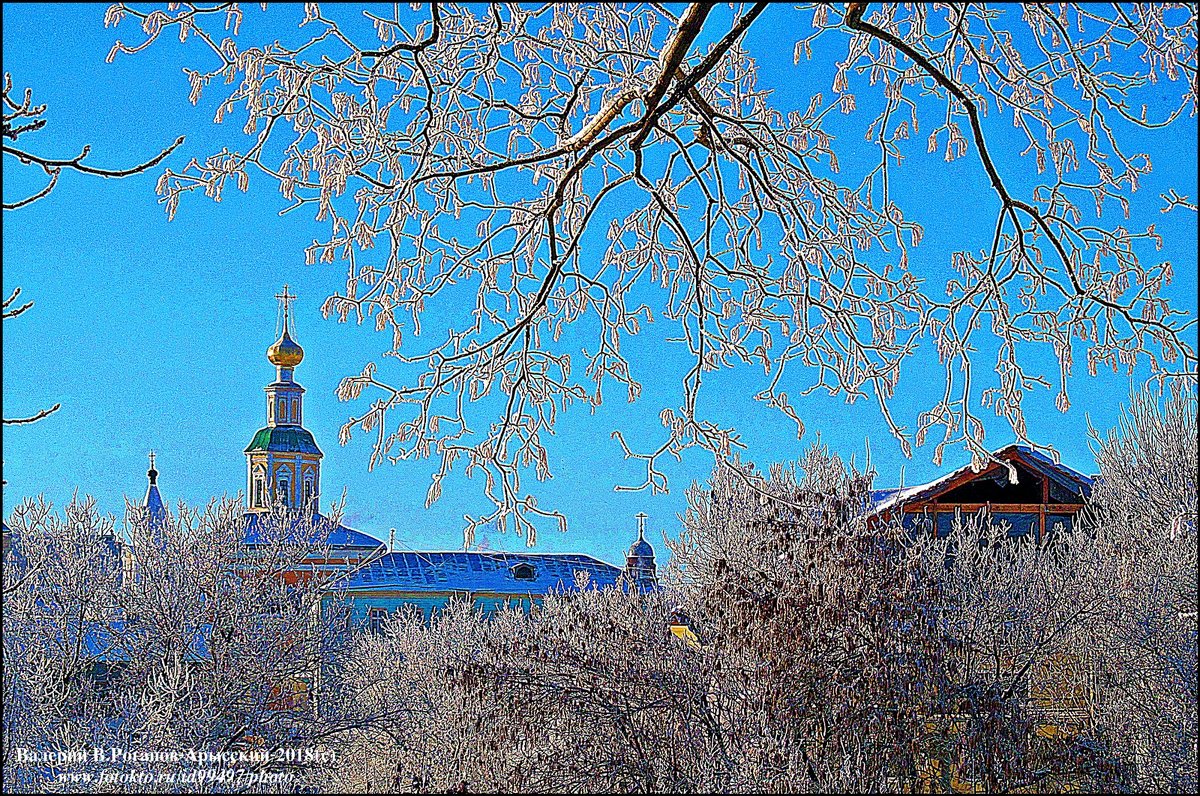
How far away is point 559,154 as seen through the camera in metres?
2.52

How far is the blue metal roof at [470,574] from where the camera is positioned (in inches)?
885

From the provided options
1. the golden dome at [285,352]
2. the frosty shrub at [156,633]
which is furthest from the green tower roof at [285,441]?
the frosty shrub at [156,633]

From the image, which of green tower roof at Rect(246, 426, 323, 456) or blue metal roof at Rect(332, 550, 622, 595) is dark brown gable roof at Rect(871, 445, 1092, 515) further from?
green tower roof at Rect(246, 426, 323, 456)

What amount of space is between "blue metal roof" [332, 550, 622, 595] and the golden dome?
19.2ft

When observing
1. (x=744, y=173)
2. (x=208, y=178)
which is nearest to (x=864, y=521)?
(x=744, y=173)

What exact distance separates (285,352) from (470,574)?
22.9 feet

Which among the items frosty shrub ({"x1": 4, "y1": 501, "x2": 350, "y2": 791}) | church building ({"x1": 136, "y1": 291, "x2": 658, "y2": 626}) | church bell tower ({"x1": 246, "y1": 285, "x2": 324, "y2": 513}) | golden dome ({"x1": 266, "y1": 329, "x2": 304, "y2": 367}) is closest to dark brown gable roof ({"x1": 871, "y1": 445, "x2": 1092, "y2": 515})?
church building ({"x1": 136, "y1": 291, "x2": 658, "y2": 626})

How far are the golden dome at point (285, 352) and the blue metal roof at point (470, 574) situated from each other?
231 inches

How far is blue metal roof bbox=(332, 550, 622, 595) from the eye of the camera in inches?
885

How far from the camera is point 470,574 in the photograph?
84.8 feet

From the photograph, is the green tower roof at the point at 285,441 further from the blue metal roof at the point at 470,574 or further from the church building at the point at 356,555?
the blue metal roof at the point at 470,574

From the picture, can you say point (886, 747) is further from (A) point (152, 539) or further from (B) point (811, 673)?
(A) point (152, 539)

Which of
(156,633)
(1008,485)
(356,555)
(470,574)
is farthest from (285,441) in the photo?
(1008,485)

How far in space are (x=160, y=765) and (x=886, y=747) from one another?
4429 millimetres
